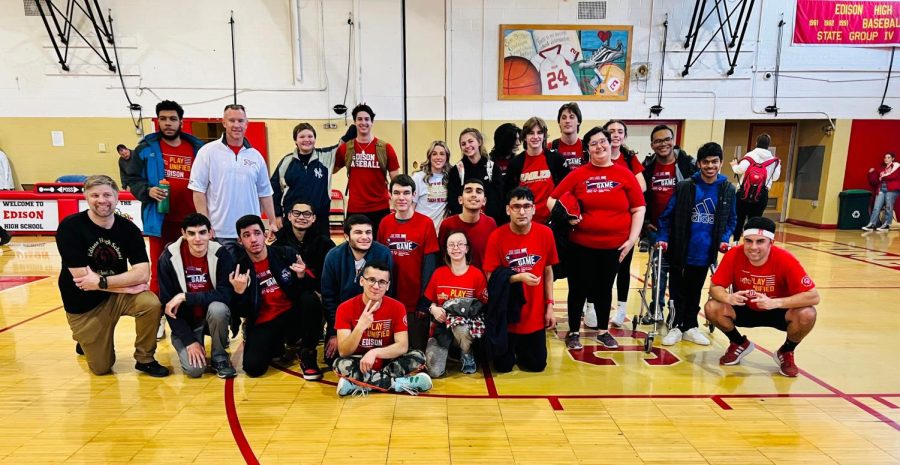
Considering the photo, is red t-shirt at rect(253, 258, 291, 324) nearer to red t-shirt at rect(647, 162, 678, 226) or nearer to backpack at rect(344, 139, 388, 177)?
backpack at rect(344, 139, 388, 177)

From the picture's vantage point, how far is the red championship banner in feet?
30.7

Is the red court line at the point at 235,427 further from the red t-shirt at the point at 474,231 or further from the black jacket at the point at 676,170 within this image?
the black jacket at the point at 676,170

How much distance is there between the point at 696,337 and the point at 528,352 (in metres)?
1.54

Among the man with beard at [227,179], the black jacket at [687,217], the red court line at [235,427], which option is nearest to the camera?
the red court line at [235,427]

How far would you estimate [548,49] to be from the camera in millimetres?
9398

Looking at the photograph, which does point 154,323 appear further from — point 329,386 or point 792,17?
point 792,17

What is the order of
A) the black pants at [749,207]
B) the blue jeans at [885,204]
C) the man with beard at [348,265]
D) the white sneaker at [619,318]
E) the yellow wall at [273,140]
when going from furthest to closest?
the blue jeans at [885,204]
the yellow wall at [273,140]
the black pants at [749,207]
the white sneaker at [619,318]
the man with beard at [348,265]

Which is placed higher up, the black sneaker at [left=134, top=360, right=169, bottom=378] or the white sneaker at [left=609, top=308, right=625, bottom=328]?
the white sneaker at [left=609, top=308, right=625, bottom=328]

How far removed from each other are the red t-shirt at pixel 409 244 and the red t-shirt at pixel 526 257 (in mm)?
447

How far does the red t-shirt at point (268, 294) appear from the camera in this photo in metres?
3.21

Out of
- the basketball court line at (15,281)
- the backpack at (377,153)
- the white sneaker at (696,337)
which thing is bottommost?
the basketball court line at (15,281)

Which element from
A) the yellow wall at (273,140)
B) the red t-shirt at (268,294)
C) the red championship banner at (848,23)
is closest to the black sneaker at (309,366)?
the red t-shirt at (268,294)

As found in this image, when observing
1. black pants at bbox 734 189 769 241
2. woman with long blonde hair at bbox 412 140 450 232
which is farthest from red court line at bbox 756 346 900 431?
woman with long blonde hair at bbox 412 140 450 232

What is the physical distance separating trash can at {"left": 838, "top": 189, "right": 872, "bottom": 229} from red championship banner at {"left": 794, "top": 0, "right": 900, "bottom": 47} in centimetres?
297
